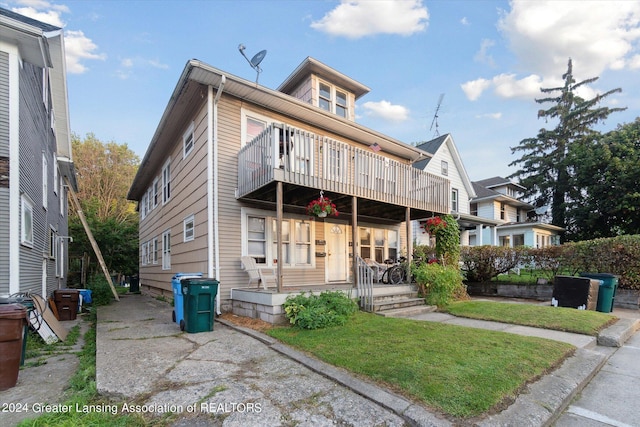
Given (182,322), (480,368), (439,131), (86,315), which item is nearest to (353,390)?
(480,368)

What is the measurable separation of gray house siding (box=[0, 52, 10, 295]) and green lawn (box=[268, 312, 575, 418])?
456 cm

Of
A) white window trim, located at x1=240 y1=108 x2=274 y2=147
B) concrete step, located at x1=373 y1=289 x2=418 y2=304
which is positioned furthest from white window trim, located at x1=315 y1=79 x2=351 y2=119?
concrete step, located at x1=373 y1=289 x2=418 y2=304

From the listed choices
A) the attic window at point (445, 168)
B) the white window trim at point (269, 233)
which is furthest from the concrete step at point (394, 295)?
the attic window at point (445, 168)

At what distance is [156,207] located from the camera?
14.2 meters

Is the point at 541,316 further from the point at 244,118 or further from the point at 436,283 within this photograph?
the point at 244,118

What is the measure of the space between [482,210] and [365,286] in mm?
20053

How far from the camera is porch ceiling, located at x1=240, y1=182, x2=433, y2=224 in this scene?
804cm

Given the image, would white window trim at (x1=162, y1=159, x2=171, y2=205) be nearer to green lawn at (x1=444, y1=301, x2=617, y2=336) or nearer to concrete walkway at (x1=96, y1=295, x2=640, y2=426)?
concrete walkway at (x1=96, y1=295, x2=640, y2=426)

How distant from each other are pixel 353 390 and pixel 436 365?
1056 millimetres

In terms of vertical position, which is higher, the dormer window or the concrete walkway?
the dormer window

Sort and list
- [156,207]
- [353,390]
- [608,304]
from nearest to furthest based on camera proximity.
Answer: [353,390]
[608,304]
[156,207]

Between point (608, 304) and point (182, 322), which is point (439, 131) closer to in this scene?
point (608, 304)

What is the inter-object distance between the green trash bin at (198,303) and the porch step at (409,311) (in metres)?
3.49

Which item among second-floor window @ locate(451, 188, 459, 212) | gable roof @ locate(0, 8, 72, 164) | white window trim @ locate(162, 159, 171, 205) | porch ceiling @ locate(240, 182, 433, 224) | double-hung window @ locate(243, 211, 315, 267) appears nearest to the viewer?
gable roof @ locate(0, 8, 72, 164)
